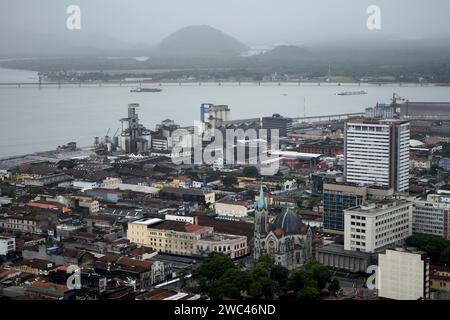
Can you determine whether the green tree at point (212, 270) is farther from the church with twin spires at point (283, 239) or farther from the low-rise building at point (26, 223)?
the low-rise building at point (26, 223)

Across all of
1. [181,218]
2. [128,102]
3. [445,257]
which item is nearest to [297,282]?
[445,257]

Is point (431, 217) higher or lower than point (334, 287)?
higher

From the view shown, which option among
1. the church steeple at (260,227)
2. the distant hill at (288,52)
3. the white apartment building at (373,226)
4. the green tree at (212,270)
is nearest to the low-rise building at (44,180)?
the church steeple at (260,227)

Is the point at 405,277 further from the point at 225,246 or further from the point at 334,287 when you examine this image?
the point at 225,246

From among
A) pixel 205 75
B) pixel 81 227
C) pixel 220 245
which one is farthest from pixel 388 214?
pixel 205 75

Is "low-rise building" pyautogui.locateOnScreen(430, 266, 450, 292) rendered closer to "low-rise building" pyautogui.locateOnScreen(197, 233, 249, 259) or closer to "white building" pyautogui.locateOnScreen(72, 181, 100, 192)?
"low-rise building" pyautogui.locateOnScreen(197, 233, 249, 259)

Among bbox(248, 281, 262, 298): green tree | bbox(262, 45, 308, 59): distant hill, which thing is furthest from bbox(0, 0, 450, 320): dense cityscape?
bbox(262, 45, 308, 59): distant hill
